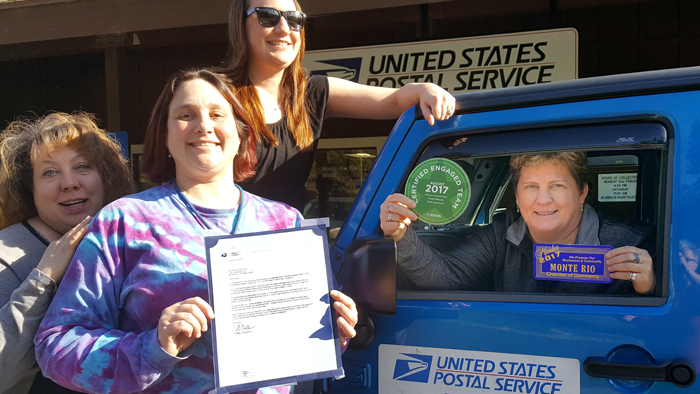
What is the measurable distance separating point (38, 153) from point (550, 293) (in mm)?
1711

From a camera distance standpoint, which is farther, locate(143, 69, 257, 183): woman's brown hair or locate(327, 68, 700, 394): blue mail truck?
locate(143, 69, 257, 183): woman's brown hair

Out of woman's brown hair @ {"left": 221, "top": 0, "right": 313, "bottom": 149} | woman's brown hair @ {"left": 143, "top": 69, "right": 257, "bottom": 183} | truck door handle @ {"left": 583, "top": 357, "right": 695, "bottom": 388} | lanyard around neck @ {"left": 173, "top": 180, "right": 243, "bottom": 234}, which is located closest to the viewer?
truck door handle @ {"left": 583, "top": 357, "right": 695, "bottom": 388}

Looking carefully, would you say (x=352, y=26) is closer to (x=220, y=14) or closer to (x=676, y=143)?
(x=220, y=14)

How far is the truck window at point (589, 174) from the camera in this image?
52.6 inches

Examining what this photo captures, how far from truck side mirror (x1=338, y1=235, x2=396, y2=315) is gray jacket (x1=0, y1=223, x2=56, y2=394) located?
2.84ft

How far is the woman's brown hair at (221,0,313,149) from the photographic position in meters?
1.98

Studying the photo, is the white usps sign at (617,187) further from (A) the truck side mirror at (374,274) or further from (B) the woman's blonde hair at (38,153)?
(B) the woman's blonde hair at (38,153)

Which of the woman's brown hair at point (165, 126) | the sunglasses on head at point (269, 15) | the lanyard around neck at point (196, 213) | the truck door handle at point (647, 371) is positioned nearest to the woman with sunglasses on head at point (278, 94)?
the sunglasses on head at point (269, 15)

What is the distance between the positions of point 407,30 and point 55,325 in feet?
19.9

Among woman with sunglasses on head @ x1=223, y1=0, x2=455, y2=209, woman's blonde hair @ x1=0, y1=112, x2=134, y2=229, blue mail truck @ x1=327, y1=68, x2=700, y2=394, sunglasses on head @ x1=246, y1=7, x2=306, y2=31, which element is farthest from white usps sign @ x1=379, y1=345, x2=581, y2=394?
sunglasses on head @ x1=246, y1=7, x2=306, y2=31

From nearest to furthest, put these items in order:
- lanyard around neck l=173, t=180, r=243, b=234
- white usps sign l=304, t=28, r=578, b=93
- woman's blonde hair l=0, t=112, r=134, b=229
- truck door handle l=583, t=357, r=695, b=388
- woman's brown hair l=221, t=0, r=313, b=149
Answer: truck door handle l=583, t=357, r=695, b=388 → lanyard around neck l=173, t=180, r=243, b=234 → woman's blonde hair l=0, t=112, r=134, b=229 → woman's brown hair l=221, t=0, r=313, b=149 → white usps sign l=304, t=28, r=578, b=93

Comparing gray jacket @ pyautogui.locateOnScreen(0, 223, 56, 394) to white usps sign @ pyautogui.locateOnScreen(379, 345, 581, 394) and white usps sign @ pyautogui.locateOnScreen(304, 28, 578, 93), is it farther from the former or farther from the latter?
white usps sign @ pyautogui.locateOnScreen(304, 28, 578, 93)

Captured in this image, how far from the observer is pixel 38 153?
5.82 ft
